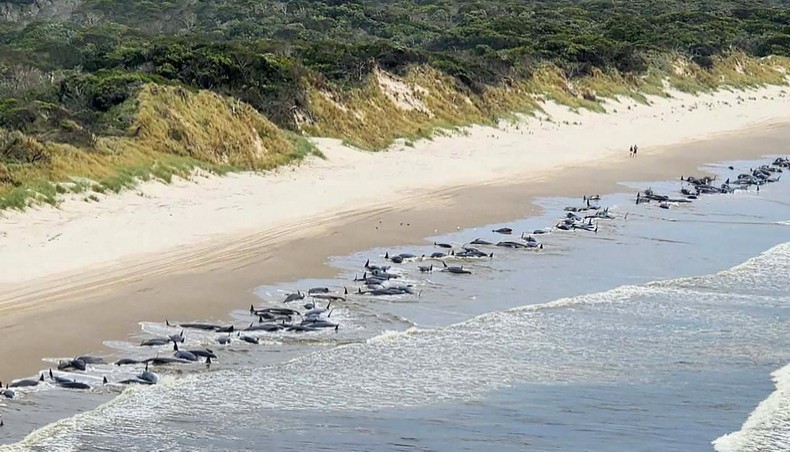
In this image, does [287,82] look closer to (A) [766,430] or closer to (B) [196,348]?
(B) [196,348]

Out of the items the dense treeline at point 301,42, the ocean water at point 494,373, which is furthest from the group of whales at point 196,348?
the dense treeline at point 301,42

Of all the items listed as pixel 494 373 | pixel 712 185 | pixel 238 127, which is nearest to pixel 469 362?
pixel 494 373

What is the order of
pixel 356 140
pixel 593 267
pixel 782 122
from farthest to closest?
pixel 782 122 → pixel 356 140 → pixel 593 267

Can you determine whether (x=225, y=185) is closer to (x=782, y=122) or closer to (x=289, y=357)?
(x=289, y=357)

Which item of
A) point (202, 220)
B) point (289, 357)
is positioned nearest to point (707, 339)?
point (289, 357)

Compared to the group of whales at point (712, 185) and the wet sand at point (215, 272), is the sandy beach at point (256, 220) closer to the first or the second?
the wet sand at point (215, 272)

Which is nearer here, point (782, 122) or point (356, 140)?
point (356, 140)

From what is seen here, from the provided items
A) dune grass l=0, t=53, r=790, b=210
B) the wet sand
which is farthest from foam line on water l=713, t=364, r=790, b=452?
dune grass l=0, t=53, r=790, b=210
